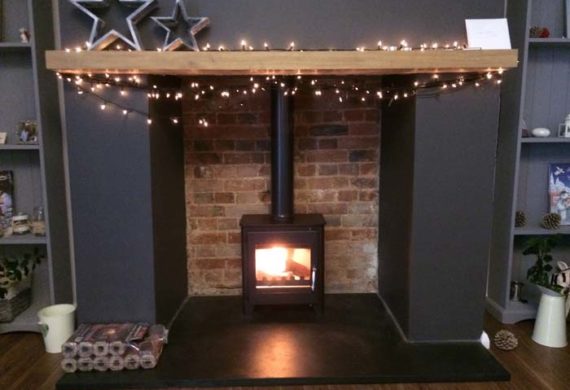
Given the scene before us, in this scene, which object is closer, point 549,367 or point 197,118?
point 549,367

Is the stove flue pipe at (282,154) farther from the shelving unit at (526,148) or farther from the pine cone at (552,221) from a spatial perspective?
the pine cone at (552,221)

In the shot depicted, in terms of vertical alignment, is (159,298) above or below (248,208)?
below

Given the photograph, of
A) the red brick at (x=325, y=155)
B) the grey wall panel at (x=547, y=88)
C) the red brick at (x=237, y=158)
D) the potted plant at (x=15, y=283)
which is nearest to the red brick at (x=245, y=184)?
the red brick at (x=237, y=158)

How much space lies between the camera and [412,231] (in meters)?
2.47

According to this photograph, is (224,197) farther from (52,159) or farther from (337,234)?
(52,159)

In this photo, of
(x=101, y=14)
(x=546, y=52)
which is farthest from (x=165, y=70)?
(x=546, y=52)

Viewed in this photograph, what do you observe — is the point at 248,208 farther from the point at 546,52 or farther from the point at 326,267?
the point at 546,52

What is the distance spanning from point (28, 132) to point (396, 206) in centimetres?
225

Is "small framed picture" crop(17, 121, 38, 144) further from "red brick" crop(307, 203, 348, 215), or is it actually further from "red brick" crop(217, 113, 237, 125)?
"red brick" crop(307, 203, 348, 215)

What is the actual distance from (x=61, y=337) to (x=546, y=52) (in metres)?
3.39

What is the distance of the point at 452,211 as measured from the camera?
2.45 metres

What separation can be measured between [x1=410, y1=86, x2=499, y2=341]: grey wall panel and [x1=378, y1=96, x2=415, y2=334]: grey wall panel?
0.06 m

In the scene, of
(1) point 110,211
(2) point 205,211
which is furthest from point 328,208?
(1) point 110,211

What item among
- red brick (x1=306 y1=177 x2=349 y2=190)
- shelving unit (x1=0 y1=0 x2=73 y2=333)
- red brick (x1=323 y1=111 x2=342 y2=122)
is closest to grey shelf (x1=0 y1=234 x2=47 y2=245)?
shelving unit (x1=0 y1=0 x2=73 y2=333)
